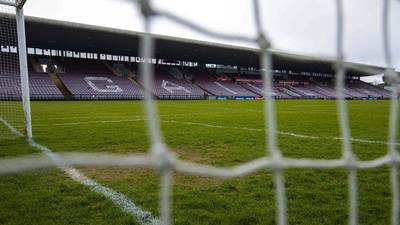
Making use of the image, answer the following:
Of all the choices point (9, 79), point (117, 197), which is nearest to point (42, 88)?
point (9, 79)

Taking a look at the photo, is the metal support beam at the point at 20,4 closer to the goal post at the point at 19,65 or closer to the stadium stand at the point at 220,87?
the goal post at the point at 19,65

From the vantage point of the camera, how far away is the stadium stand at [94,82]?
27.7 metres

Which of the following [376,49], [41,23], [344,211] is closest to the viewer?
[344,211]

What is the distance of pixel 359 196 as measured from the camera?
9.25 feet

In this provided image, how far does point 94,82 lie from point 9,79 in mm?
12221

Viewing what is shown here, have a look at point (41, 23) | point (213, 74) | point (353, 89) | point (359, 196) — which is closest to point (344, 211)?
point (359, 196)

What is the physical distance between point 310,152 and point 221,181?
189cm

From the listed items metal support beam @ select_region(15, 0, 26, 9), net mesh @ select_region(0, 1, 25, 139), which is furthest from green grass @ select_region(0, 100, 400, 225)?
net mesh @ select_region(0, 1, 25, 139)

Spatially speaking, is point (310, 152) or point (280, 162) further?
point (310, 152)

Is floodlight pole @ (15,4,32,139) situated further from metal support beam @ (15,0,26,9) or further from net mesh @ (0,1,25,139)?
net mesh @ (0,1,25,139)

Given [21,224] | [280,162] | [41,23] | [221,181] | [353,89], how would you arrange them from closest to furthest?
[280,162] < [21,224] < [221,181] < [41,23] < [353,89]

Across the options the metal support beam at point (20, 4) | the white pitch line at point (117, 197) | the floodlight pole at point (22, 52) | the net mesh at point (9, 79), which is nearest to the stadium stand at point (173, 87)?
the net mesh at point (9, 79)

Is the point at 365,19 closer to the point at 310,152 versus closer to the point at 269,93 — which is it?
the point at 269,93

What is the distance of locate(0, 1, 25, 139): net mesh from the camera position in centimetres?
707
